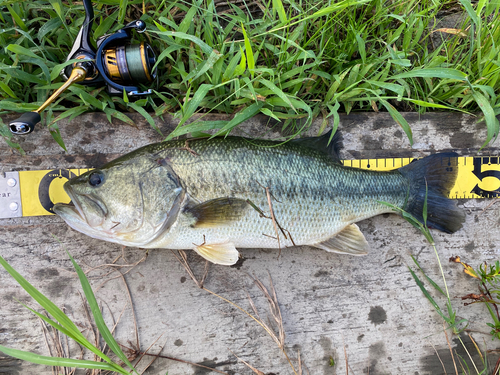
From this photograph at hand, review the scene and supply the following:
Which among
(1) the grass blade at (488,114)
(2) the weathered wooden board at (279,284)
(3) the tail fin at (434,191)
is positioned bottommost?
(2) the weathered wooden board at (279,284)

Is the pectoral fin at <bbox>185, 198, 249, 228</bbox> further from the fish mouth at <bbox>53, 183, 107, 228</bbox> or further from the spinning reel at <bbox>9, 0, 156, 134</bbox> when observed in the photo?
the spinning reel at <bbox>9, 0, 156, 134</bbox>

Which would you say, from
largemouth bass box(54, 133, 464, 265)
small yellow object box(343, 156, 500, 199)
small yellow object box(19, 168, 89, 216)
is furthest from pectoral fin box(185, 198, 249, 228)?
small yellow object box(343, 156, 500, 199)

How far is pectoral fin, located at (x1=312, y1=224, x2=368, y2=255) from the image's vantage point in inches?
93.5

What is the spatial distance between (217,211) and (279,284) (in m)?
0.91

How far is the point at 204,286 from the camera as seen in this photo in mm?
2459

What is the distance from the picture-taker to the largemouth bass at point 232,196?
6.61ft

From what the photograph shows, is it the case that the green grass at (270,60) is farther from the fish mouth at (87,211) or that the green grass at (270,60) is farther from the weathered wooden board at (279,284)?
the fish mouth at (87,211)

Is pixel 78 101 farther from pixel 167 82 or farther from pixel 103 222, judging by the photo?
pixel 103 222

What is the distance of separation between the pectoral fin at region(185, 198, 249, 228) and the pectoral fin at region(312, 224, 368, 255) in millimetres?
734

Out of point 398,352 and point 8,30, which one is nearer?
point 8,30

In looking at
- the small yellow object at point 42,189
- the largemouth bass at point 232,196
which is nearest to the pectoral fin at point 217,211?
the largemouth bass at point 232,196

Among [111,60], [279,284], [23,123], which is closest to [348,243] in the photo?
[279,284]

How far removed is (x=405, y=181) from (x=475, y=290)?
3.89 ft

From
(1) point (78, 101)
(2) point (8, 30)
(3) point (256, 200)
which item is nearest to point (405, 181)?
(3) point (256, 200)
